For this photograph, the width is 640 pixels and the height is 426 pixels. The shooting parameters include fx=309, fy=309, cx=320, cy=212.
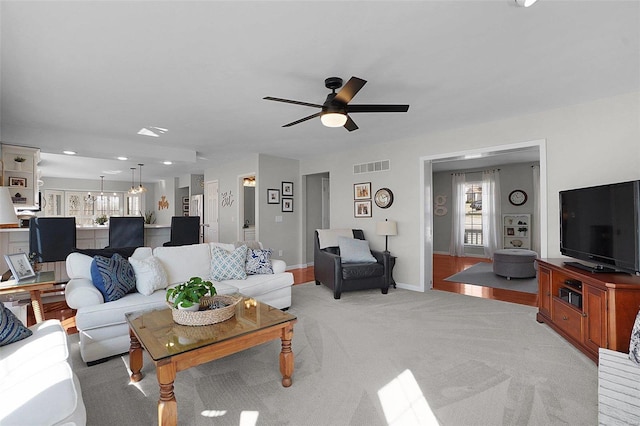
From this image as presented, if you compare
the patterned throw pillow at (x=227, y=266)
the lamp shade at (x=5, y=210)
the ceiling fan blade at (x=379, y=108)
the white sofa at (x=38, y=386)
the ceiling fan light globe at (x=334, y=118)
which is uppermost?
the ceiling fan blade at (x=379, y=108)

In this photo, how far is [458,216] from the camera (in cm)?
863

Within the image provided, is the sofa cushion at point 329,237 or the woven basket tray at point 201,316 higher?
the sofa cushion at point 329,237

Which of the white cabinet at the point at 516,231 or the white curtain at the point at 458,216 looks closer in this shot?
the white cabinet at the point at 516,231

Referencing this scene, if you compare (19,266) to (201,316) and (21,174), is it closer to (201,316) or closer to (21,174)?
(201,316)

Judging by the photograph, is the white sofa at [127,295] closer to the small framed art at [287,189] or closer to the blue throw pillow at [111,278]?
the blue throw pillow at [111,278]

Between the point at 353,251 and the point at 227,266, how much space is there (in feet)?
6.45

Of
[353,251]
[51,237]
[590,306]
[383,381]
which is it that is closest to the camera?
[383,381]

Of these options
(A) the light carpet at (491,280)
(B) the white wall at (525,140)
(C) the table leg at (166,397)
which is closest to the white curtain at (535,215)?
(A) the light carpet at (491,280)

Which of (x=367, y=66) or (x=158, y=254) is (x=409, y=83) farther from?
(x=158, y=254)

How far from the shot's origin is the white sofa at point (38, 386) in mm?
1235

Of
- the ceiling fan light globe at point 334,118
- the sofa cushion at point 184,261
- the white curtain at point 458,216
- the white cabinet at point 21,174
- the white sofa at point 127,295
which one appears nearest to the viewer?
the white sofa at point 127,295

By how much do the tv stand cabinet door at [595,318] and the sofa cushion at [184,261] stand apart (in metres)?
3.76

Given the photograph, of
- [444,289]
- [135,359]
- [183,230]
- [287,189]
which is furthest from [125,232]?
[444,289]

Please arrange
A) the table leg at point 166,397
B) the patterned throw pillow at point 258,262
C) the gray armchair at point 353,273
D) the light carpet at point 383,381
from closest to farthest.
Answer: the table leg at point 166,397
the light carpet at point 383,381
the patterned throw pillow at point 258,262
the gray armchair at point 353,273
